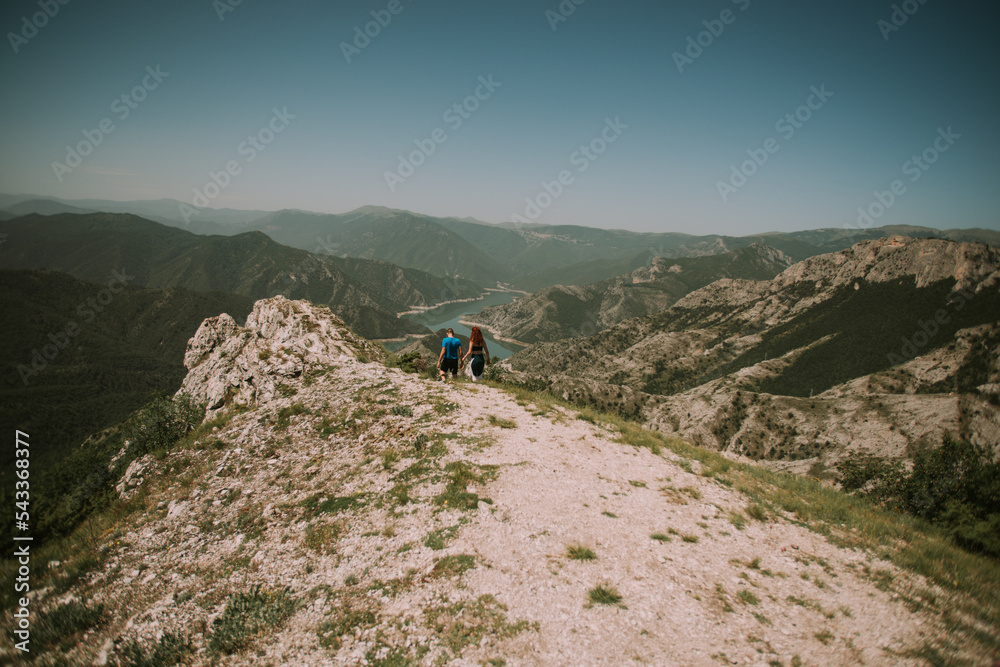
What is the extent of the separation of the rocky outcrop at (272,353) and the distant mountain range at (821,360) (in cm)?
3435

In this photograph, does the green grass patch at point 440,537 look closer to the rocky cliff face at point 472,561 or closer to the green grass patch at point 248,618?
the rocky cliff face at point 472,561

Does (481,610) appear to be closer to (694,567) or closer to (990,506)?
(694,567)

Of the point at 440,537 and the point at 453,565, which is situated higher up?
the point at 440,537

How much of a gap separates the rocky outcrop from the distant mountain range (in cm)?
3435

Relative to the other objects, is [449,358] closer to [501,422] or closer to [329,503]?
[501,422]

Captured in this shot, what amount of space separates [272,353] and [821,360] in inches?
6137

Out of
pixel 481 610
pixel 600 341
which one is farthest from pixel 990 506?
pixel 600 341

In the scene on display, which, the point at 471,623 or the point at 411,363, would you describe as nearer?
the point at 471,623

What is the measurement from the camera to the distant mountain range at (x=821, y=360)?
71.4 m

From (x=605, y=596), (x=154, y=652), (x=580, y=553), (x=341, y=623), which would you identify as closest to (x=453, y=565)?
(x=341, y=623)

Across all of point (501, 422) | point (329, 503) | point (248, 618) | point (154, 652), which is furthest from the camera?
point (501, 422)

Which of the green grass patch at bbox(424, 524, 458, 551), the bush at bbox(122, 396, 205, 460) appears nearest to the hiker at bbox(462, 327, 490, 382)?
the green grass patch at bbox(424, 524, 458, 551)

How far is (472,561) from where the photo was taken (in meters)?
7.62

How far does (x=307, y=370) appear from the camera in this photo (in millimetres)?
18969
